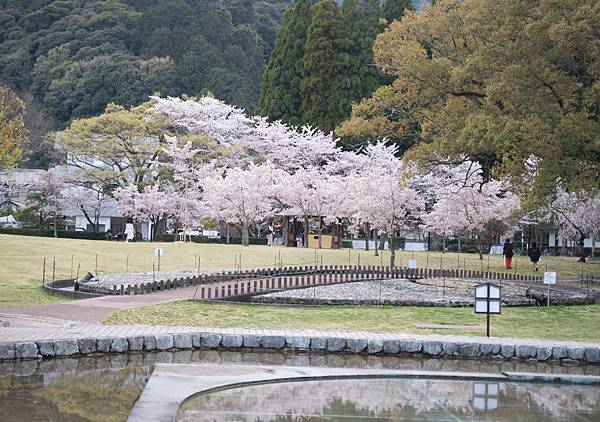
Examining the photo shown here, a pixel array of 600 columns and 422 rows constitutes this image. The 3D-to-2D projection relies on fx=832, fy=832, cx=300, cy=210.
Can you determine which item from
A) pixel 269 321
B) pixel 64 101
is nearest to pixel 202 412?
pixel 269 321

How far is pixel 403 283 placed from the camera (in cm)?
2966

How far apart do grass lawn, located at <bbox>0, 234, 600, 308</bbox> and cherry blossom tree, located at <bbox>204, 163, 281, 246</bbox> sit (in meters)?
5.94

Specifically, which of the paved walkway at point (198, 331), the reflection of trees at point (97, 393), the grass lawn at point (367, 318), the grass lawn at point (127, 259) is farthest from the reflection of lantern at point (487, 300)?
the grass lawn at point (127, 259)

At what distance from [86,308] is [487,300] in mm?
9215

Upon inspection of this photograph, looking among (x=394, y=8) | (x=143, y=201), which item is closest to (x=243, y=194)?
(x=143, y=201)

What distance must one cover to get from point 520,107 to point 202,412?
20.0 m

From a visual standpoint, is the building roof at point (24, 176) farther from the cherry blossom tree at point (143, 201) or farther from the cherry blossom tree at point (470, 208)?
the cherry blossom tree at point (470, 208)

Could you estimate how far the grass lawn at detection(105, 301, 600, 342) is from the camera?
17.9 meters

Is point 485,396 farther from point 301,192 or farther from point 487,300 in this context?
point 301,192

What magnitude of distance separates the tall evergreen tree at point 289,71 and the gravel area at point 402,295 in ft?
105

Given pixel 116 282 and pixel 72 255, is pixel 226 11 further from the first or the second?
pixel 116 282

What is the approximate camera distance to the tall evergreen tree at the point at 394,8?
6003 centimetres

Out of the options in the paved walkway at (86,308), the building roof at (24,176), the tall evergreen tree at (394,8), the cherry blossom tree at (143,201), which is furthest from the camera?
the building roof at (24,176)

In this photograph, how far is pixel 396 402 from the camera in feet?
35.1
